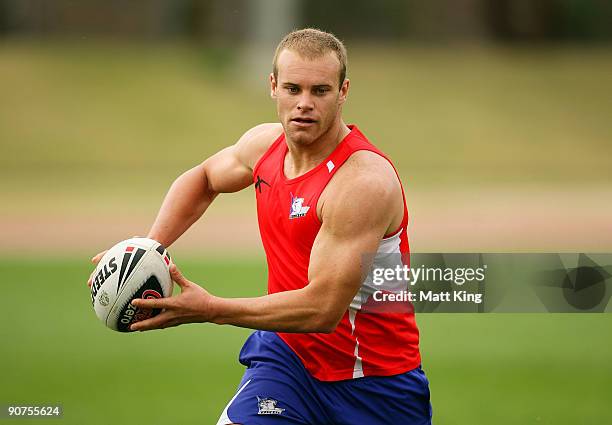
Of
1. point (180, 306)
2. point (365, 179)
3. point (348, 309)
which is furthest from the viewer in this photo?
point (348, 309)

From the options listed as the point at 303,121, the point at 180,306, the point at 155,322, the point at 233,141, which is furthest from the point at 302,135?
the point at 233,141

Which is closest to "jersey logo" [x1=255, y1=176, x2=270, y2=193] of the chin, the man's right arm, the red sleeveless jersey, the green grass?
the red sleeveless jersey

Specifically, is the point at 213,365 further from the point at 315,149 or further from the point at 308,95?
the point at 308,95

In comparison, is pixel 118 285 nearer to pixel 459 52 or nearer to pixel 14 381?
pixel 14 381

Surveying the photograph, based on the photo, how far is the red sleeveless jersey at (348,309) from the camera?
607 centimetres

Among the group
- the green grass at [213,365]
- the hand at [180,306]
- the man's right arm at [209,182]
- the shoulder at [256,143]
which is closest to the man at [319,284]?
the hand at [180,306]

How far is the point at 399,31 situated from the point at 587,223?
24755 millimetres

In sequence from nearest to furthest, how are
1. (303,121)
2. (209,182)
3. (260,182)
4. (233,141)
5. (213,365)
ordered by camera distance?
(303,121)
(260,182)
(209,182)
(213,365)
(233,141)

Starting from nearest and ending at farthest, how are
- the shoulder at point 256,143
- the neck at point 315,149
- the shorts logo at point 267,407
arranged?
the shorts logo at point 267,407
the neck at point 315,149
the shoulder at point 256,143

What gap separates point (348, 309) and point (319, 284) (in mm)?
513

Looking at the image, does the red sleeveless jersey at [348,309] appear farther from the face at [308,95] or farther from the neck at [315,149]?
the face at [308,95]

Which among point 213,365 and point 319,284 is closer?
point 319,284

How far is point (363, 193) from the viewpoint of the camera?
5812 millimetres

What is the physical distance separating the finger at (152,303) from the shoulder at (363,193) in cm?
98
